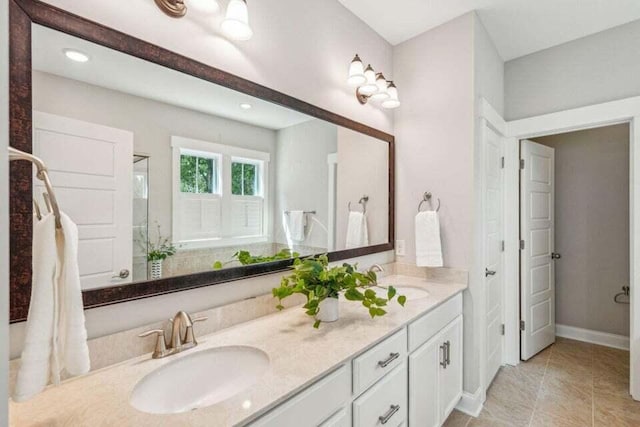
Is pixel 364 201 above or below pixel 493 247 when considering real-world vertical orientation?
above

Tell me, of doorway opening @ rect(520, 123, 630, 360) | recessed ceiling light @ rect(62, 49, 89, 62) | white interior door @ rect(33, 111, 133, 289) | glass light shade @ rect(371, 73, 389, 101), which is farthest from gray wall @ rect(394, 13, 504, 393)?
recessed ceiling light @ rect(62, 49, 89, 62)

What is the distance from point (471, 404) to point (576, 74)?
8.52 feet

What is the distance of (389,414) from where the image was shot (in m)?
1.31

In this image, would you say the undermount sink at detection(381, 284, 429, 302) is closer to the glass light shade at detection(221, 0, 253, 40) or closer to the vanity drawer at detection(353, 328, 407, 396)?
the vanity drawer at detection(353, 328, 407, 396)

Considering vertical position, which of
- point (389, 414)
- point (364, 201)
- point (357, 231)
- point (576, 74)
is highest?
point (576, 74)

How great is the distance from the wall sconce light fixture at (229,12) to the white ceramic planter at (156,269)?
3.03 ft

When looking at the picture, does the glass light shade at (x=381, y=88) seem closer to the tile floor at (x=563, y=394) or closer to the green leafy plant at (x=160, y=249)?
the green leafy plant at (x=160, y=249)

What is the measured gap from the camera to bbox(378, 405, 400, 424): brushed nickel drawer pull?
1.28 m

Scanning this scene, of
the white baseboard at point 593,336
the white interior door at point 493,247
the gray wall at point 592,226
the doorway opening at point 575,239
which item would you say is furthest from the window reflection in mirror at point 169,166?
the white baseboard at point 593,336

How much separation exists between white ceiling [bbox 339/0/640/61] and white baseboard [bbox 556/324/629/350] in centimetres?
273

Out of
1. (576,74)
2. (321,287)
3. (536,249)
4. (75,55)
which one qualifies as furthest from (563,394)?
(75,55)

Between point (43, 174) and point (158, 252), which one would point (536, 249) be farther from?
point (43, 174)

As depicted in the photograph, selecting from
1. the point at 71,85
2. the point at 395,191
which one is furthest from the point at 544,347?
the point at 71,85

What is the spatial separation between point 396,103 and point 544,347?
2727mm
